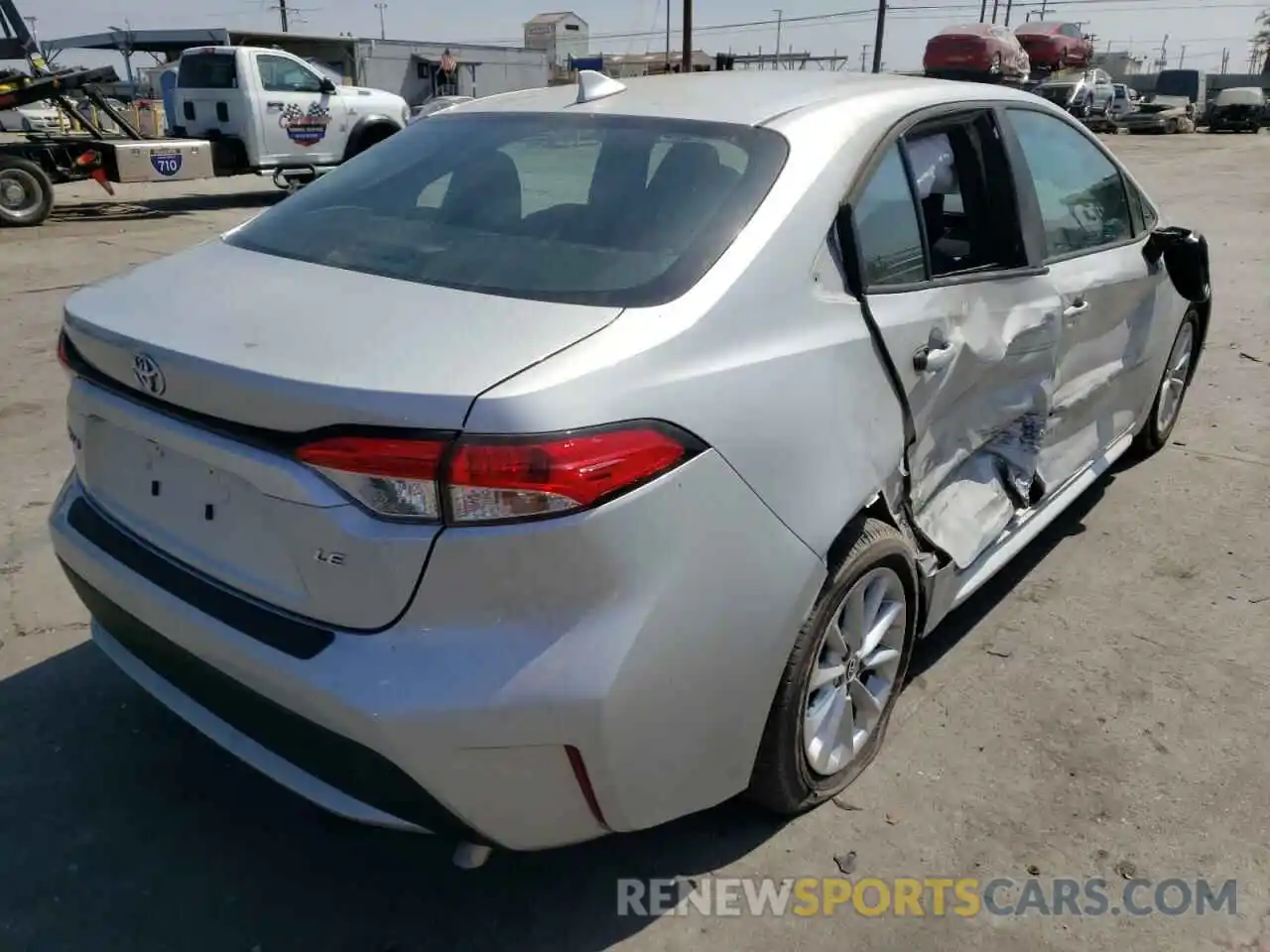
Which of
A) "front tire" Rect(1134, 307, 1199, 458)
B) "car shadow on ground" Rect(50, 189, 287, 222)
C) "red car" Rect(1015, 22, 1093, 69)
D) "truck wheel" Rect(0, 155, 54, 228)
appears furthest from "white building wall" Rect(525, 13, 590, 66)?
"front tire" Rect(1134, 307, 1199, 458)

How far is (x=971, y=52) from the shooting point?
26281 millimetres

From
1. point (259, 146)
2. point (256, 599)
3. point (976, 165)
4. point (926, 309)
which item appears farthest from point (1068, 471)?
point (259, 146)

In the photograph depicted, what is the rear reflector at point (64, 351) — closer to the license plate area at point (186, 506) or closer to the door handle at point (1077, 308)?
the license plate area at point (186, 506)

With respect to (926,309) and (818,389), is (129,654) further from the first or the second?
(926,309)

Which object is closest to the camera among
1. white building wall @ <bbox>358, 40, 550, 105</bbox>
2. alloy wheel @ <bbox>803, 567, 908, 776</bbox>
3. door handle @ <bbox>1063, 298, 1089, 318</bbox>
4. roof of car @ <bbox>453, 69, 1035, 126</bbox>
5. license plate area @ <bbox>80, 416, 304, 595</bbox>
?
license plate area @ <bbox>80, 416, 304, 595</bbox>

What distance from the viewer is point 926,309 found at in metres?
2.59

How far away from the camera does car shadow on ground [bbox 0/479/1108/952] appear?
2.21 metres

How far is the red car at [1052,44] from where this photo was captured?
3709cm

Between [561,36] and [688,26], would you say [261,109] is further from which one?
[561,36]

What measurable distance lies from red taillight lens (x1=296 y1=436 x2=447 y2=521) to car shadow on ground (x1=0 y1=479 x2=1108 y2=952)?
3.39ft

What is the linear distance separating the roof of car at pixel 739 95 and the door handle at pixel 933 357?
68 cm

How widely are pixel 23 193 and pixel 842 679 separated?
13395mm

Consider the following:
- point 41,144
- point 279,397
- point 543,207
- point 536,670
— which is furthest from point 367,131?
point 536,670

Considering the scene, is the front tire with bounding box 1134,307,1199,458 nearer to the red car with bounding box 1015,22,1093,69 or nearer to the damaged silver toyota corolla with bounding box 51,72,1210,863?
the damaged silver toyota corolla with bounding box 51,72,1210,863
